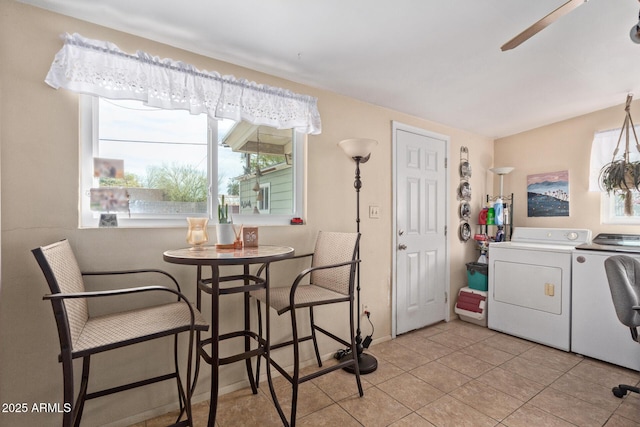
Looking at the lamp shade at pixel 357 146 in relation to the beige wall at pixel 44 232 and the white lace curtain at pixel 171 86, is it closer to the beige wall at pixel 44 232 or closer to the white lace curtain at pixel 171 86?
the white lace curtain at pixel 171 86

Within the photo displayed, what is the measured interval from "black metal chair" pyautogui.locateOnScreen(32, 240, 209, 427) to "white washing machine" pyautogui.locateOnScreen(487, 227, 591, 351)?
297cm

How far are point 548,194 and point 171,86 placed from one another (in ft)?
12.7

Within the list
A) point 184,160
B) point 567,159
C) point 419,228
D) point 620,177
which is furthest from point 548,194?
point 184,160

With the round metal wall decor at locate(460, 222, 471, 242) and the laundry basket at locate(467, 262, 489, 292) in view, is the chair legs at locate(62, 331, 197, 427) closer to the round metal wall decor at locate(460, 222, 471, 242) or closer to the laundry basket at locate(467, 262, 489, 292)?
the laundry basket at locate(467, 262, 489, 292)

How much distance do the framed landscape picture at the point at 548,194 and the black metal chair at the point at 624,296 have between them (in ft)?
4.78

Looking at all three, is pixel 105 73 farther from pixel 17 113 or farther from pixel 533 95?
pixel 533 95

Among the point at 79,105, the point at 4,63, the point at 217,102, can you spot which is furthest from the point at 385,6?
the point at 4,63

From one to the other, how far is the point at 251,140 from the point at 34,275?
1.43 metres

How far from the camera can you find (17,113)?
1431mm

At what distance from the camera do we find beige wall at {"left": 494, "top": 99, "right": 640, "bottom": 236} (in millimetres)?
2977

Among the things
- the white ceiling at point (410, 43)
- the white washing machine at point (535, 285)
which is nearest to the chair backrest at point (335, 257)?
the white ceiling at point (410, 43)

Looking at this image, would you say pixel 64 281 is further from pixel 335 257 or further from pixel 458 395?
pixel 458 395

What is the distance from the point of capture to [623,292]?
71.7 inches

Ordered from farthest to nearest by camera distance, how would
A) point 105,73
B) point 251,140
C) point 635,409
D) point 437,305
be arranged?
point 437,305, point 251,140, point 635,409, point 105,73
